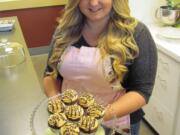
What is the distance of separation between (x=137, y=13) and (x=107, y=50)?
3.80ft

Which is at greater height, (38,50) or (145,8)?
(145,8)

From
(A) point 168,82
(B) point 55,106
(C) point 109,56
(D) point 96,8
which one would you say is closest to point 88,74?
(C) point 109,56

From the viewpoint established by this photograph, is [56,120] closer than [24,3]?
Yes

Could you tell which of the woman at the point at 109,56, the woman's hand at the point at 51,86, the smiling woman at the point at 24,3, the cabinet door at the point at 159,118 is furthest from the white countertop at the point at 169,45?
the smiling woman at the point at 24,3

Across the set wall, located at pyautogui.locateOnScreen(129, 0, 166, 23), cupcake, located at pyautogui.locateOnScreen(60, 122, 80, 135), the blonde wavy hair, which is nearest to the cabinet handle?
wall, located at pyautogui.locateOnScreen(129, 0, 166, 23)

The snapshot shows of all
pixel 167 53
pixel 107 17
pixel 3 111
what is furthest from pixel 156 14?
pixel 3 111

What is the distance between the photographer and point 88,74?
113cm

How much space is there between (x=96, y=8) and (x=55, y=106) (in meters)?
0.44

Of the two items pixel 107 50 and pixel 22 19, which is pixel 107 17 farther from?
pixel 22 19

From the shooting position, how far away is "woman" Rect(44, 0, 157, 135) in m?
1.08

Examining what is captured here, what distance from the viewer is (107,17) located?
1.13m

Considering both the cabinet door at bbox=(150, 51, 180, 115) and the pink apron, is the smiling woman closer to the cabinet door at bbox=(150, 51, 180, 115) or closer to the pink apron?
the cabinet door at bbox=(150, 51, 180, 115)

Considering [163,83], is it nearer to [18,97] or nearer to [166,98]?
[166,98]

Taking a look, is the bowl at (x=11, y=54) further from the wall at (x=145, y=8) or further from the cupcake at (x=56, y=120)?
the wall at (x=145, y=8)
